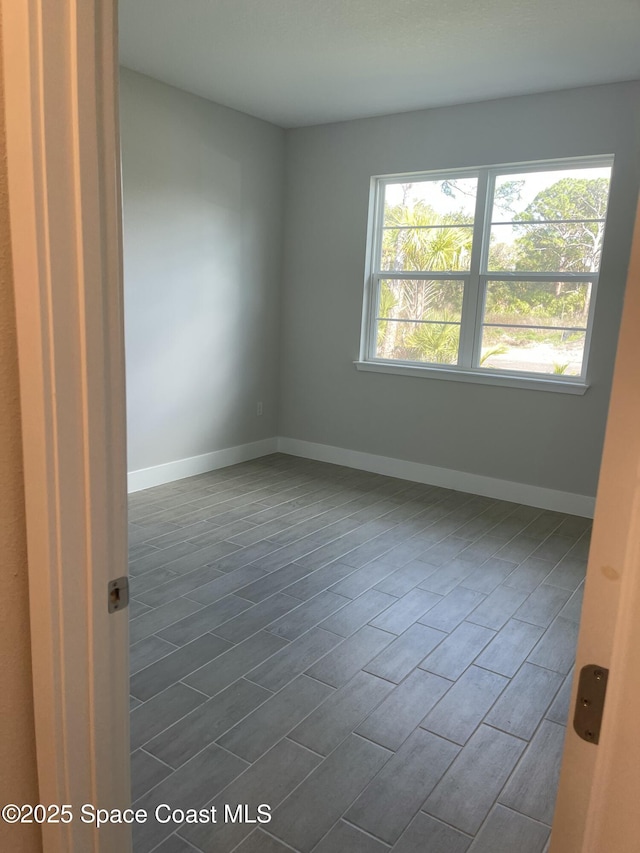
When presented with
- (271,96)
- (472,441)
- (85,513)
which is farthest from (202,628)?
(271,96)

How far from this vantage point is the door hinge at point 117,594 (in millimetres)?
885

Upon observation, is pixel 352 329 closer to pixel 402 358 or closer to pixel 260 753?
pixel 402 358

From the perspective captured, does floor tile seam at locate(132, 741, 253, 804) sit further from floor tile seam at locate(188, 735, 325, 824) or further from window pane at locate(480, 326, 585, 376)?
window pane at locate(480, 326, 585, 376)

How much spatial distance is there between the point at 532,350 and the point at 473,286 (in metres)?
0.63

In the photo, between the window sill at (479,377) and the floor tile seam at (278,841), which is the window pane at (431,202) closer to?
the window sill at (479,377)

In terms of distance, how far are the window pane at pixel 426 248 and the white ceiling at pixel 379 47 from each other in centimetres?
88

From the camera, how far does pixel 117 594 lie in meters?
0.90

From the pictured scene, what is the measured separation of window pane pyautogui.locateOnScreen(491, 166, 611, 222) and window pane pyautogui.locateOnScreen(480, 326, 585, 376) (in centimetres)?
77

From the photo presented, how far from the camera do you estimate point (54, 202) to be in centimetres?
74

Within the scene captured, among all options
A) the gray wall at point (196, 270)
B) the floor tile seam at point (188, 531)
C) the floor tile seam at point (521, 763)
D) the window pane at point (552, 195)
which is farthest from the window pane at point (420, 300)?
the floor tile seam at point (521, 763)

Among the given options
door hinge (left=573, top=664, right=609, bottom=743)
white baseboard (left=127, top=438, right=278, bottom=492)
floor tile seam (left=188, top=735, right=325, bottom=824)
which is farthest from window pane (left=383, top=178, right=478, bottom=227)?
door hinge (left=573, top=664, right=609, bottom=743)

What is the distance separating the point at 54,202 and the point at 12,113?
0.35ft

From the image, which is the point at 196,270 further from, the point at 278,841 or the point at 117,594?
the point at 117,594

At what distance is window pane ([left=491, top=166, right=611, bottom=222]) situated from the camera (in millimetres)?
4082
